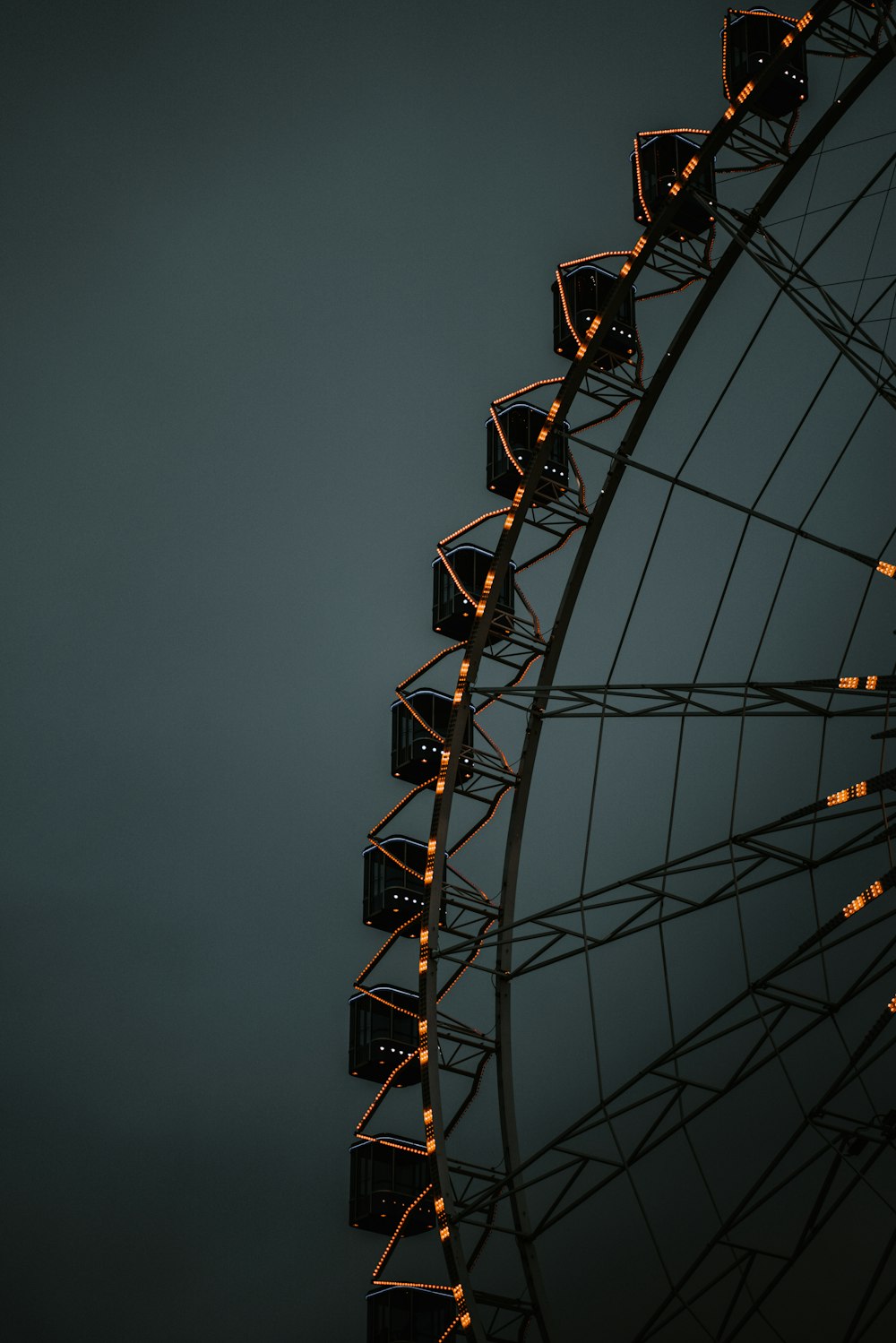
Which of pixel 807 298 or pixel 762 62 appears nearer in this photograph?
pixel 807 298

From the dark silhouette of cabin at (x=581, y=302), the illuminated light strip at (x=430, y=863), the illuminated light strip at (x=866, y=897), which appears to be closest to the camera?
the illuminated light strip at (x=866, y=897)

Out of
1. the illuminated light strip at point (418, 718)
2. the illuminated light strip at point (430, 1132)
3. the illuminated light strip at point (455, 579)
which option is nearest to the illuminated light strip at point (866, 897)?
the illuminated light strip at point (430, 1132)

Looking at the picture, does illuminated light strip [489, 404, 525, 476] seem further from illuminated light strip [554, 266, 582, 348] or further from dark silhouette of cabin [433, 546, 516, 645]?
illuminated light strip [554, 266, 582, 348]

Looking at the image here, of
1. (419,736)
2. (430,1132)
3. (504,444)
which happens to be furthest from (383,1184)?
(504,444)

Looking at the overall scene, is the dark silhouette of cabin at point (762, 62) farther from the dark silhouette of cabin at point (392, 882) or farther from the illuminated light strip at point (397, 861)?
the dark silhouette of cabin at point (392, 882)

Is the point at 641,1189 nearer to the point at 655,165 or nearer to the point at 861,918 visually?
the point at 861,918

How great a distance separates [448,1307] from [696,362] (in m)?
32.9

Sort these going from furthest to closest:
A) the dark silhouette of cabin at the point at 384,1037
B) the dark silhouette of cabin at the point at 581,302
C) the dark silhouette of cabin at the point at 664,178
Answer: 1. the dark silhouette of cabin at the point at 384,1037
2. the dark silhouette of cabin at the point at 581,302
3. the dark silhouette of cabin at the point at 664,178

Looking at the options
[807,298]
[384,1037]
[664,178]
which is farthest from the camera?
[384,1037]

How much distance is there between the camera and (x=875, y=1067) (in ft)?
124

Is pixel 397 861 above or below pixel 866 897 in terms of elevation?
below

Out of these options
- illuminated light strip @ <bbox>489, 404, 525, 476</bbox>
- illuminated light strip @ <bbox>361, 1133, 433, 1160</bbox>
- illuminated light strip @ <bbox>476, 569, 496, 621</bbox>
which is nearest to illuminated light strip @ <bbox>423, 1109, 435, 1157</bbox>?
illuminated light strip @ <bbox>476, 569, 496, 621</bbox>

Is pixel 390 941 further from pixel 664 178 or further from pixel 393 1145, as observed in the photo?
pixel 664 178

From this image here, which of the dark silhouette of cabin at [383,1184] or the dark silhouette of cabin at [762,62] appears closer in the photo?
the dark silhouette of cabin at [762,62]
